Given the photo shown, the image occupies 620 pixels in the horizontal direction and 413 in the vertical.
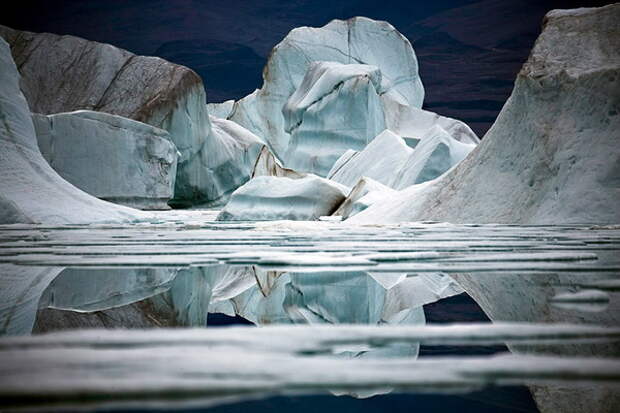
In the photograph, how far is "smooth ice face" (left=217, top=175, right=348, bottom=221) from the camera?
9016mm

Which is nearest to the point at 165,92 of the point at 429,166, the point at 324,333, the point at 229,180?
the point at 229,180

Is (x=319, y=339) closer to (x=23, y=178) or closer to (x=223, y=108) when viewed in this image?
(x=23, y=178)

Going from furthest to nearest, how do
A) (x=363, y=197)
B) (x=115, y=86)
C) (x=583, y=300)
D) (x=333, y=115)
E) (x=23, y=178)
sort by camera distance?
(x=333, y=115), (x=115, y=86), (x=363, y=197), (x=23, y=178), (x=583, y=300)

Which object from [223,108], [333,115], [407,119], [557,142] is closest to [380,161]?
[557,142]

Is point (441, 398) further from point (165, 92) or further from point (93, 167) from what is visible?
point (165, 92)

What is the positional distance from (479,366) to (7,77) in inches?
225

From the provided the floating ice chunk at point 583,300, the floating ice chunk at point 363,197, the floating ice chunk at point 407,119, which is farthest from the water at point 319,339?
the floating ice chunk at point 407,119

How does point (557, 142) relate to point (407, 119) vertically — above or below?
above

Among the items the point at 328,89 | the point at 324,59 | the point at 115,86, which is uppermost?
the point at 115,86

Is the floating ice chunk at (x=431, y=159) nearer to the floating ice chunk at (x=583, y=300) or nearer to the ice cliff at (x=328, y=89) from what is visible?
the floating ice chunk at (x=583, y=300)

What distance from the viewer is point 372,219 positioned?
6672 mm

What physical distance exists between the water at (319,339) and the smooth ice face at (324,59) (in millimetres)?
21201

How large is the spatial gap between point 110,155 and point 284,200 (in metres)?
4.34

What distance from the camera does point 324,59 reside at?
74.8 ft
